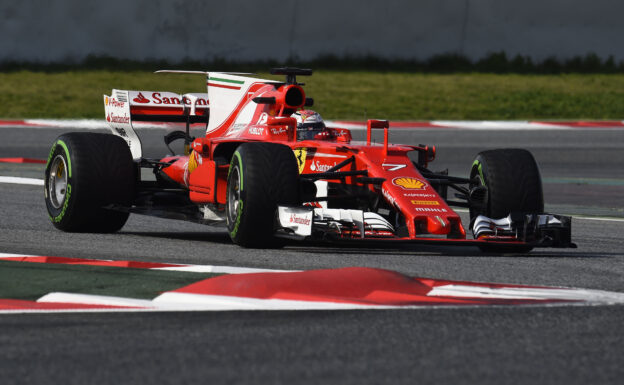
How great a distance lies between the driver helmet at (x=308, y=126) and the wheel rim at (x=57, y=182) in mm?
1814

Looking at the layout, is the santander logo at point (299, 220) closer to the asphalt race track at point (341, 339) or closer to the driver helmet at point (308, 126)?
the asphalt race track at point (341, 339)

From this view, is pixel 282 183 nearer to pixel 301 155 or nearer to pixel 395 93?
pixel 301 155

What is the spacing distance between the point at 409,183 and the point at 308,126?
129 centimetres

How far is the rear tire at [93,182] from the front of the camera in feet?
27.9

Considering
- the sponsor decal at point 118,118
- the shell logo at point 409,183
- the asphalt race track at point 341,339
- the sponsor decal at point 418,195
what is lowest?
the asphalt race track at point 341,339

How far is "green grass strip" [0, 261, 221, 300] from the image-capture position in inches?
211

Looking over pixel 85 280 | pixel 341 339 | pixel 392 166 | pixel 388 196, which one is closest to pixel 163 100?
pixel 392 166

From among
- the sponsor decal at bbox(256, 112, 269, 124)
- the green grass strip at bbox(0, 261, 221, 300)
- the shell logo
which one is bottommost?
the green grass strip at bbox(0, 261, 221, 300)

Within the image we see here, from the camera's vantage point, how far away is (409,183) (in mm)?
7418

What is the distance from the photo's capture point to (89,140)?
8.63 meters

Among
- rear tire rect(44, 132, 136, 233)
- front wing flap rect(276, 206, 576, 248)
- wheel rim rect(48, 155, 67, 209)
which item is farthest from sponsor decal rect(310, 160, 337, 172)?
wheel rim rect(48, 155, 67, 209)

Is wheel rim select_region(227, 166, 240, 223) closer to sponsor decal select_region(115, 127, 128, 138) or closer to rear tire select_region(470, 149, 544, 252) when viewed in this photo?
rear tire select_region(470, 149, 544, 252)

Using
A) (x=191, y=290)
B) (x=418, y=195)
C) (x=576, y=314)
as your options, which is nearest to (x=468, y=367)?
(x=576, y=314)

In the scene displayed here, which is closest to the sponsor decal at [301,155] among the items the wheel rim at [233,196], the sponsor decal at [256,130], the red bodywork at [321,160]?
the red bodywork at [321,160]
